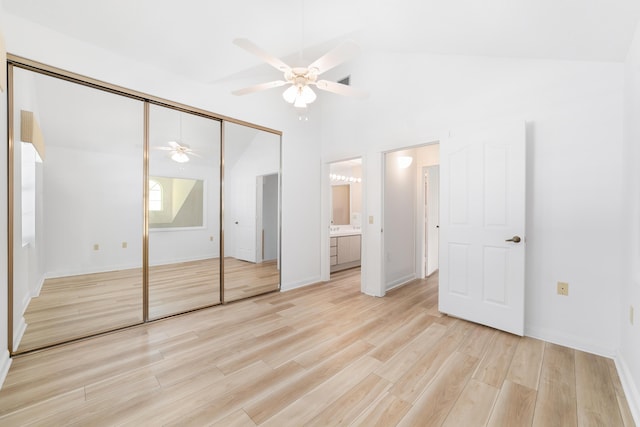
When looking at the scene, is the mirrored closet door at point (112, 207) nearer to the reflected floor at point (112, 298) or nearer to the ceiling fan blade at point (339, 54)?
the reflected floor at point (112, 298)

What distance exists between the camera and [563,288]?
2.36m

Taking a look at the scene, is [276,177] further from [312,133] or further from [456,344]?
[456,344]

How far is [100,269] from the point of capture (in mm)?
2666

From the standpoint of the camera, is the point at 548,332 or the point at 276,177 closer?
the point at 548,332

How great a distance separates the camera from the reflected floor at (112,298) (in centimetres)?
239

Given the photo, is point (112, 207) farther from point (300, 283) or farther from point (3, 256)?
point (300, 283)

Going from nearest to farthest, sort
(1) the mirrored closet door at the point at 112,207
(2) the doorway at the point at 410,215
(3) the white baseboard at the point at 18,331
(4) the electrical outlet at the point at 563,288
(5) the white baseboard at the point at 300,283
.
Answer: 1. (3) the white baseboard at the point at 18,331
2. (1) the mirrored closet door at the point at 112,207
3. (4) the electrical outlet at the point at 563,288
4. (5) the white baseboard at the point at 300,283
5. (2) the doorway at the point at 410,215

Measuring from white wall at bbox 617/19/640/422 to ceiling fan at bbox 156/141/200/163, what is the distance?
3.85 metres

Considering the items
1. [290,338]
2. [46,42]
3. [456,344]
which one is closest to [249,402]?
[290,338]

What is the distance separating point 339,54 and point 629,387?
2.91 m

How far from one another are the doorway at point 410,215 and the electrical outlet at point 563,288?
1.86 m

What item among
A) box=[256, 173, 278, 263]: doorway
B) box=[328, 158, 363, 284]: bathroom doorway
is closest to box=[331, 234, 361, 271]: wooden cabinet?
box=[328, 158, 363, 284]: bathroom doorway

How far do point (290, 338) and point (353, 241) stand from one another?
126 inches

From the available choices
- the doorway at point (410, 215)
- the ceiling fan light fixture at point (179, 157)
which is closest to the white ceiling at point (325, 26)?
the ceiling fan light fixture at point (179, 157)
